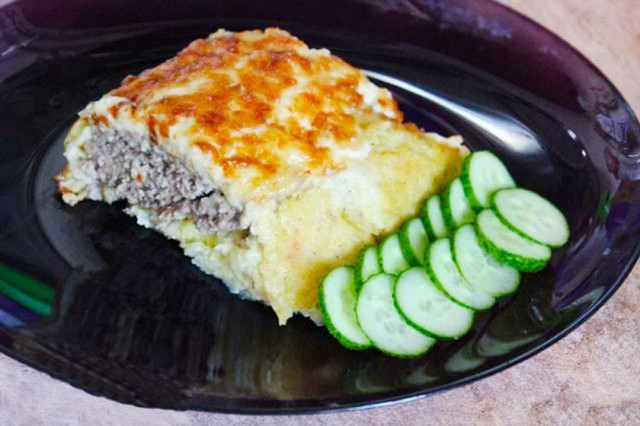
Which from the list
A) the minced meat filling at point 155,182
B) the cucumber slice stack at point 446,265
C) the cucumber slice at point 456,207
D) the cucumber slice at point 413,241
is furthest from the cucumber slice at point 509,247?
the minced meat filling at point 155,182

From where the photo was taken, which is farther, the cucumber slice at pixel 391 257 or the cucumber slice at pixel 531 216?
the cucumber slice at pixel 531 216

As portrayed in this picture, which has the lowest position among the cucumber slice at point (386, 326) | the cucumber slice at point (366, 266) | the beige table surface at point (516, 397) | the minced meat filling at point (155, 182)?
the beige table surface at point (516, 397)

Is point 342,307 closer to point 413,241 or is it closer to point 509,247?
point 413,241

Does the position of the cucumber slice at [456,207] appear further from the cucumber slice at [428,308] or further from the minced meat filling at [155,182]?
the minced meat filling at [155,182]

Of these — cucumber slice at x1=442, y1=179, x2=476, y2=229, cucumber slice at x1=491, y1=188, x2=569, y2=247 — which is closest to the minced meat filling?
cucumber slice at x1=442, y1=179, x2=476, y2=229

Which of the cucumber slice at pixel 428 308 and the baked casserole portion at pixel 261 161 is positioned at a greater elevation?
the baked casserole portion at pixel 261 161
